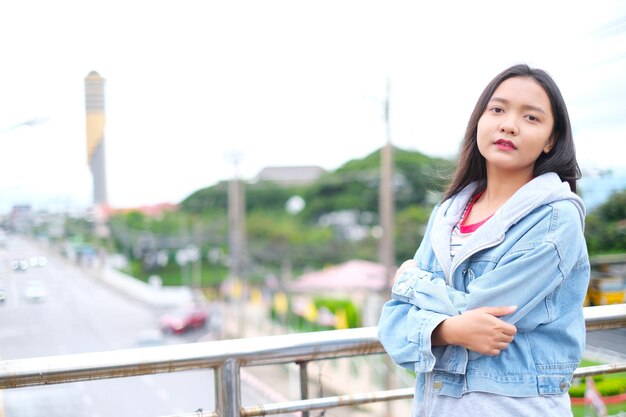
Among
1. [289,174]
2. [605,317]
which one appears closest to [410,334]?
[605,317]

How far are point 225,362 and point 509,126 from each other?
596 millimetres

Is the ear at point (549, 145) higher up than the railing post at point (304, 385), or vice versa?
the ear at point (549, 145)

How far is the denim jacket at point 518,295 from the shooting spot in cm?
78

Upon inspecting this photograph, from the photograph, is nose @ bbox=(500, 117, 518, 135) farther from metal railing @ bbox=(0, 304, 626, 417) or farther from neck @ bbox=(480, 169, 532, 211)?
metal railing @ bbox=(0, 304, 626, 417)

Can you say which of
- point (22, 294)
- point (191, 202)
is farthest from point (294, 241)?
point (22, 294)

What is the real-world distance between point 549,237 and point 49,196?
3644 millimetres

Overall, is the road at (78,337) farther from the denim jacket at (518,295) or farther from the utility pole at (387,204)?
the utility pole at (387,204)

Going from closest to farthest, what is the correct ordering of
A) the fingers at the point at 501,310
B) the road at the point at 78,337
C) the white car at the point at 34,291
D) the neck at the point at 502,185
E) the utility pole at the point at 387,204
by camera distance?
the fingers at the point at 501,310
the neck at the point at 502,185
the road at the point at 78,337
the white car at the point at 34,291
the utility pole at the point at 387,204

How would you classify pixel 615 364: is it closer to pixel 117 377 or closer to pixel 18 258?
pixel 117 377

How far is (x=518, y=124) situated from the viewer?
839mm

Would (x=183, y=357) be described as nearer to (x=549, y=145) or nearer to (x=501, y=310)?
(x=501, y=310)

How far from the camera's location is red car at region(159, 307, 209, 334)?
42.4 ft

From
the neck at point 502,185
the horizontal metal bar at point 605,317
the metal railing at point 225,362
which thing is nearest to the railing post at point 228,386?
the metal railing at point 225,362

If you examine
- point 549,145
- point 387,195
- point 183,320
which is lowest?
point 183,320
